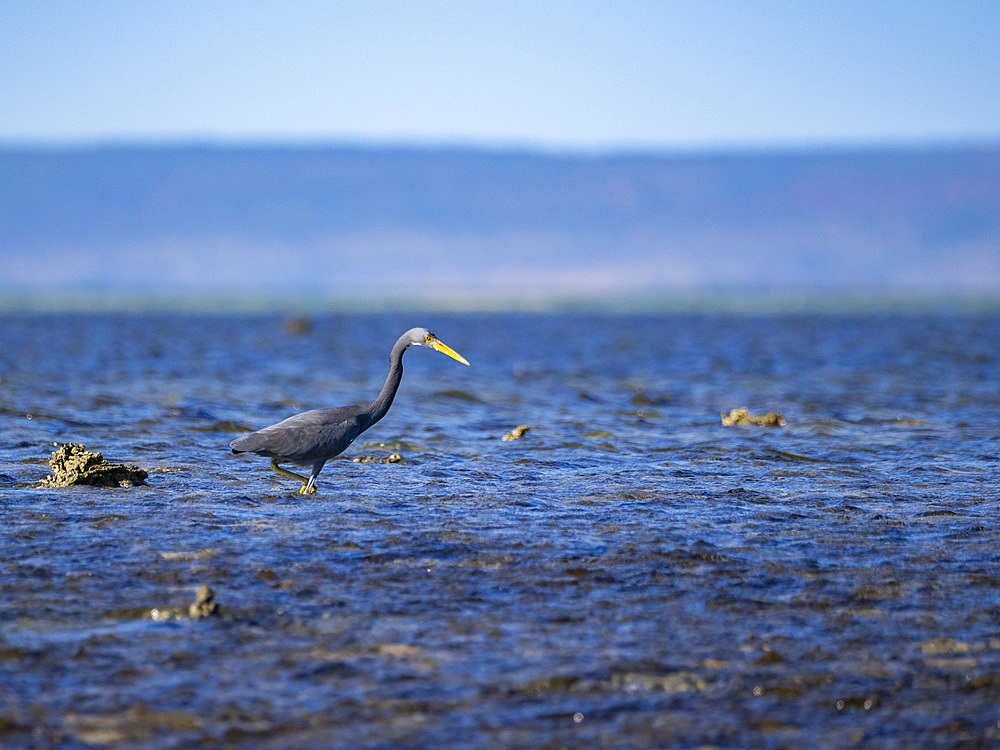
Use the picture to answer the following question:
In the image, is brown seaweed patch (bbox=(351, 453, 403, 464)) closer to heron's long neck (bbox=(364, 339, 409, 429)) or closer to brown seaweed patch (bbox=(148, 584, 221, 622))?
heron's long neck (bbox=(364, 339, 409, 429))

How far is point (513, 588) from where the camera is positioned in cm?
891

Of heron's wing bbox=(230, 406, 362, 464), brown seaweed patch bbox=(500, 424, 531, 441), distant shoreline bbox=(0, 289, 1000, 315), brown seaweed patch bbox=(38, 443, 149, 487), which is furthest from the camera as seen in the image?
distant shoreline bbox=(0, 289, 1000, 315)

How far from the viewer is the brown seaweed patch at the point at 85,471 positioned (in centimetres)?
1248

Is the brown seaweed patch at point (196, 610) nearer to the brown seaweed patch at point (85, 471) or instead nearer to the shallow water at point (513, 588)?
the shallow water at point (513, 588)

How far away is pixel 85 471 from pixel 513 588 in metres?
5.48

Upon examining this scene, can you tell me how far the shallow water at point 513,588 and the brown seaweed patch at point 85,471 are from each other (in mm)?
165

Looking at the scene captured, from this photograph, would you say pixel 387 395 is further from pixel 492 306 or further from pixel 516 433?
pixel 492 306

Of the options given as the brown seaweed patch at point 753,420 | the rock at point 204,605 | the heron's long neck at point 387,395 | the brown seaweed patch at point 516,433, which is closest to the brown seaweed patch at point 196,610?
the rock at point 204,605

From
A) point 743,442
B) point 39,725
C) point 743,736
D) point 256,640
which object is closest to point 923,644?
point 743,736

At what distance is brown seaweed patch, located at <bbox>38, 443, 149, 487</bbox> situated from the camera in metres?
12.5

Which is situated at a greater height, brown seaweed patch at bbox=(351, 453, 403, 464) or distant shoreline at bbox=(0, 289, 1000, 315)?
distant shoreline at bbox=(0, 289, 1000, 315)

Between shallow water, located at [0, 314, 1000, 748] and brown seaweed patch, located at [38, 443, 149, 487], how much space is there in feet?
0.54

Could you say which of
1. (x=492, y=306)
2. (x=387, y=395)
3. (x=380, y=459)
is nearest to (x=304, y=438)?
(x=387, y=395)

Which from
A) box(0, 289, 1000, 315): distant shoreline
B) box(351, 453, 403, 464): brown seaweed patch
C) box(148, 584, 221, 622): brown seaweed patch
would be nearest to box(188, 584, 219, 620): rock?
box(148, 584, 221, 622): brown seaweed patch
